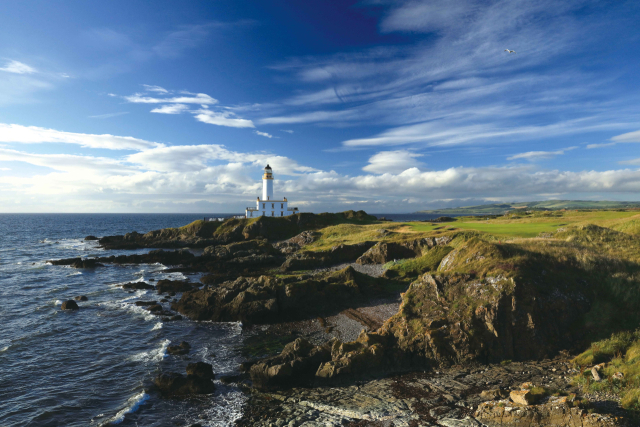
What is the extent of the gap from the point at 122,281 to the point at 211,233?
33944mm

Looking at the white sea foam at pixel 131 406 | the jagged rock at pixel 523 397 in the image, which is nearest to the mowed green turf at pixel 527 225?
the jagged rock at pixel 523 397

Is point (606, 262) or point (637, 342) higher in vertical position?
point (606, 262)

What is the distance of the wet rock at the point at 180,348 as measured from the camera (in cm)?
1675

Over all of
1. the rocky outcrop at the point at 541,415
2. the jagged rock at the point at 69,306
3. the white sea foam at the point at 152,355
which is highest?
the rocky outcrop at the point at 541,415

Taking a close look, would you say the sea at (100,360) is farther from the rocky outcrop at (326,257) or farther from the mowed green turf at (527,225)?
the mowed green turf at (527,225)

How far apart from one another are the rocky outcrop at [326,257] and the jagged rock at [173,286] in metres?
9.81

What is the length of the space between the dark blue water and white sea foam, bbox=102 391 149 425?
0.12 feet

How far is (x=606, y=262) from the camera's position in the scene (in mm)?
15656

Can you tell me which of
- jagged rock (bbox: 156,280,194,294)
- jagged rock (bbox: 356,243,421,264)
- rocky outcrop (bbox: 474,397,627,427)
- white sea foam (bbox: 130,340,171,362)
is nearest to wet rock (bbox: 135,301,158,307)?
jagged rock (bbox: 156,280,194,294)

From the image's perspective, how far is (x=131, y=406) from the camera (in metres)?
12.3

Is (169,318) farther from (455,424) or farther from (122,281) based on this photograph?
(455,424)

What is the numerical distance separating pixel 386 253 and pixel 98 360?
999 inches

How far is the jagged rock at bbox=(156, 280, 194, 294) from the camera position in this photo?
30.3 m

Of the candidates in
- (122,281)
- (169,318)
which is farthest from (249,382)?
(122,281)
